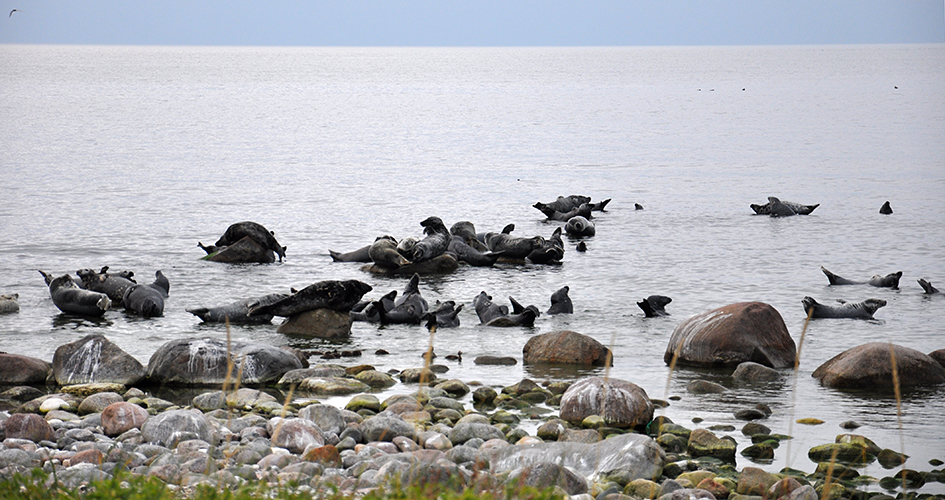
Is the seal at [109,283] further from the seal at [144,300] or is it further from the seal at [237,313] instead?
the seal at [237,313]

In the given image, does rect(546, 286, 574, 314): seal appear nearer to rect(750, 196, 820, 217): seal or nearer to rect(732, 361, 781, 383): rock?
rect(732, 361, 781, 383): rock

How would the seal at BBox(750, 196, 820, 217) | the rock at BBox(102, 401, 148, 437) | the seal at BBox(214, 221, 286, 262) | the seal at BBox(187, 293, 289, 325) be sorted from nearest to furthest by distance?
the rock at BBox(102, 401, 148, 437)
the seal at BBox(187, 293, 289, 325)
the seal at BBox(214, 221, 286, 262)
the seal at BBox(750, 196, 820, 217)

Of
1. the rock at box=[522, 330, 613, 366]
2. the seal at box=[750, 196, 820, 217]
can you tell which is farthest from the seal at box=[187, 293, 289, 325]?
the seal at box=[750, 196, 820, 217]

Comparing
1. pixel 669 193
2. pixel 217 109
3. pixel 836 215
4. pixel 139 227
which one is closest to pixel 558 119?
pixel 217 109

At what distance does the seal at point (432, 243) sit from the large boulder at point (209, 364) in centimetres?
768

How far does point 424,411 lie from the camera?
900 cm

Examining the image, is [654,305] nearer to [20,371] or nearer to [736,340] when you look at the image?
[736,340]

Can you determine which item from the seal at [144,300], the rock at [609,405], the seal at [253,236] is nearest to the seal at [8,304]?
the seal at [144,300]

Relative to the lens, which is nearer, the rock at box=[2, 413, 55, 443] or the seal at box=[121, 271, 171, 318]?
the rock at box=[2, 413, 55, 443]

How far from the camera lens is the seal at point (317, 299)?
44.8 ft

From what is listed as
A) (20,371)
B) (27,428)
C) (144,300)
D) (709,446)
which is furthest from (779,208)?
(27,428)

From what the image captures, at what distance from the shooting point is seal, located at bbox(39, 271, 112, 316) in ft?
46.9

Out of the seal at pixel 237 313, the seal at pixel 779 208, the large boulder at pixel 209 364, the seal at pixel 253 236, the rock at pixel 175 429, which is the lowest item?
the rock at pixel 175 429

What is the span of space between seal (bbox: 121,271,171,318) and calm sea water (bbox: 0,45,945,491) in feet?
0.84
